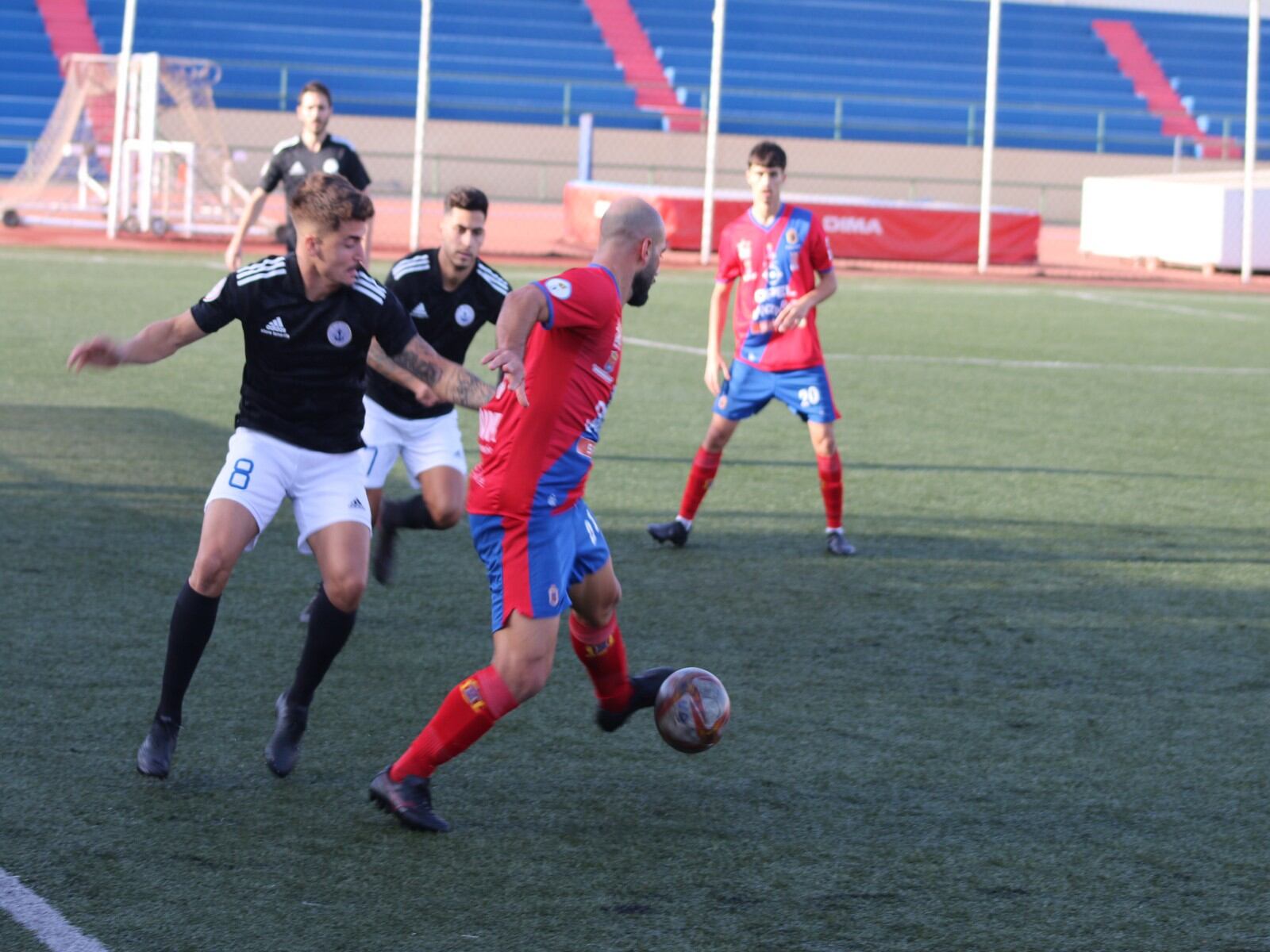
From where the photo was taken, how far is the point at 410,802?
442cm

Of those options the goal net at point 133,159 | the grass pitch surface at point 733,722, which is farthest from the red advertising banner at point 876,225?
the grass pitch surface at point 733,722

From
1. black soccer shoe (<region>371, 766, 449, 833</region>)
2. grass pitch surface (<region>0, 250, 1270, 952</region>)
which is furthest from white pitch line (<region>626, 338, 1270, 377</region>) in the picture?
black soccer shoe (<region>371, 766, 449, 833</region>)

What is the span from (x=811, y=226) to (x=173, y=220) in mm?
20163

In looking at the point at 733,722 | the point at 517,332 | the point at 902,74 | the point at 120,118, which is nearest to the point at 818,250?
the point at 733,722

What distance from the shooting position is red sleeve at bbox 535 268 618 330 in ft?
14.3

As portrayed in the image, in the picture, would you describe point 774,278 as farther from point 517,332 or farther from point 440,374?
point 517,332

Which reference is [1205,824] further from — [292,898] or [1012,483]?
[1012,483]

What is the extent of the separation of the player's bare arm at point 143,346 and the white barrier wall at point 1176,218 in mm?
24944

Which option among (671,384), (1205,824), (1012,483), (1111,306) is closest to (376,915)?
(1205,824)

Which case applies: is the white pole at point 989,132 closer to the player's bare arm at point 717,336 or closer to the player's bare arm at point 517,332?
the player's bare arm at point 717,336

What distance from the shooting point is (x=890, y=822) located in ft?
15.3

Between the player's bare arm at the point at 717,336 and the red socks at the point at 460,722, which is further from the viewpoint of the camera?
the player's bare arm at the point at 717,336

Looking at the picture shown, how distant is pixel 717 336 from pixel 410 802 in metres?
4.24

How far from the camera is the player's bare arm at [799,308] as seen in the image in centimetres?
802
